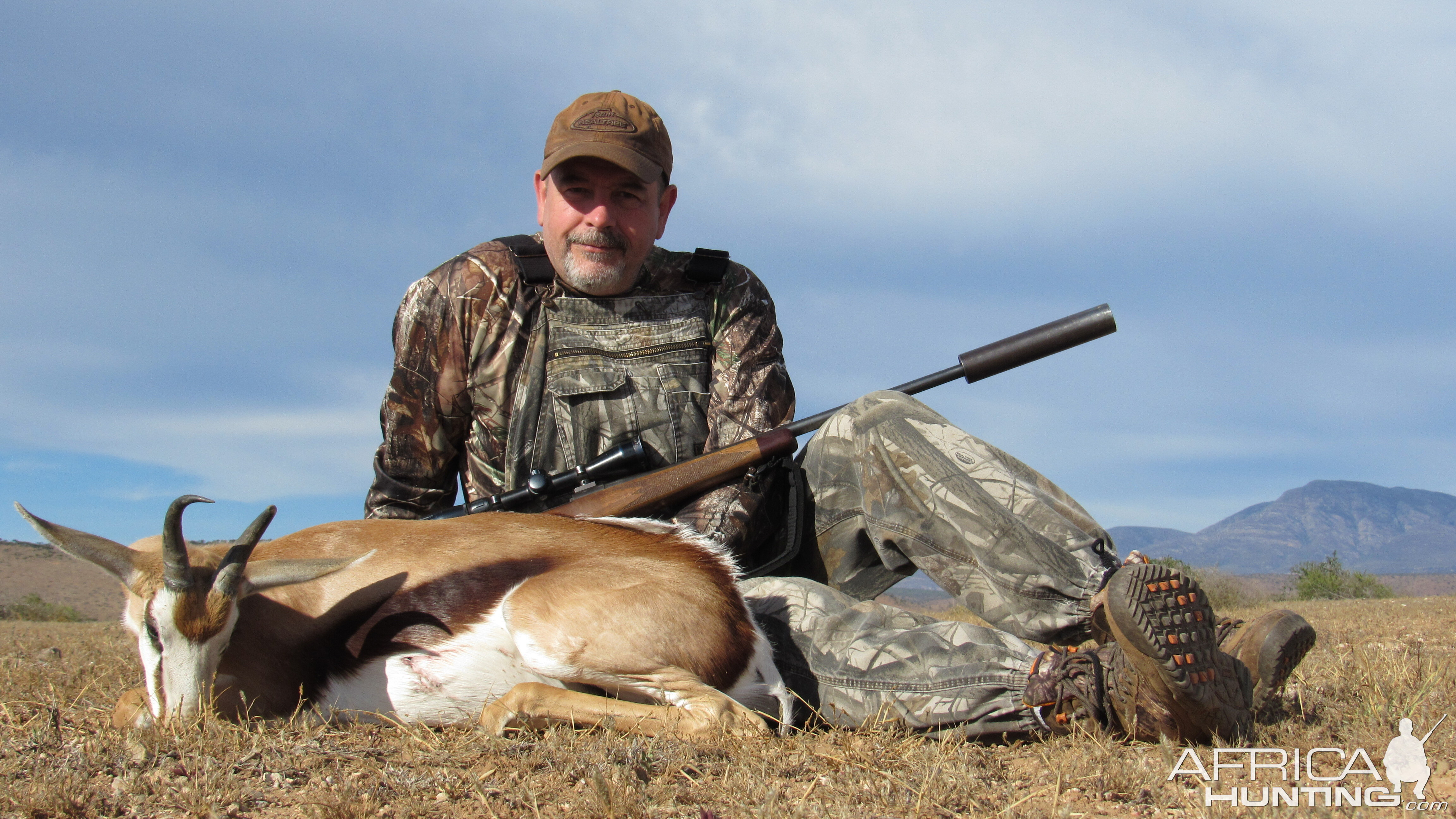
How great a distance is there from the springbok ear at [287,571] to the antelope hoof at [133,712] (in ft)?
1.67

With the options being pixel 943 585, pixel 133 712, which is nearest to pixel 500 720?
pixel 133 712

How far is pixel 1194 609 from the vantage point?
312cm

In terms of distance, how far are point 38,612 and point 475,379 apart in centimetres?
2025

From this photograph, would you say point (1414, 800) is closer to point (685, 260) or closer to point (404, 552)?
point (404, 552)

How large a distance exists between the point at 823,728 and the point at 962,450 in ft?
4.18

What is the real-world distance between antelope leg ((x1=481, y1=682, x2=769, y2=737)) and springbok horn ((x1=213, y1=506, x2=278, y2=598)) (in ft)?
3.21

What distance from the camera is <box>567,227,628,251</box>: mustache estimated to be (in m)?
5.28

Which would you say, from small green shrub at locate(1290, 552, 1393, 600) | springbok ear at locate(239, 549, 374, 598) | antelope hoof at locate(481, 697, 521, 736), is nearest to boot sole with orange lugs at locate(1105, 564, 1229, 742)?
antelope hoof at locate(481, 697, 521, 736)

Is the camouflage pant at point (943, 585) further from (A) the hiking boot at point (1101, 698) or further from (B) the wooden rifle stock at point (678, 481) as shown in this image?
(B) the wooden rifle stock at point (678, 481)

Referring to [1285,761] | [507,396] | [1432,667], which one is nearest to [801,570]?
[507,396]

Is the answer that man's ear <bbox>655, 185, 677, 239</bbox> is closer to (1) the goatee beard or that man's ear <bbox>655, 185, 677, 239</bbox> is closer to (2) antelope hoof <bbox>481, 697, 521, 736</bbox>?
(1) the goatee beard

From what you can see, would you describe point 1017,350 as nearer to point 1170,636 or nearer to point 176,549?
point 1170,636

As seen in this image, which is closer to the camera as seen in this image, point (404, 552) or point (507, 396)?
point (404, 552)

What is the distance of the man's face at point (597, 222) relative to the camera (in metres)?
5.29
